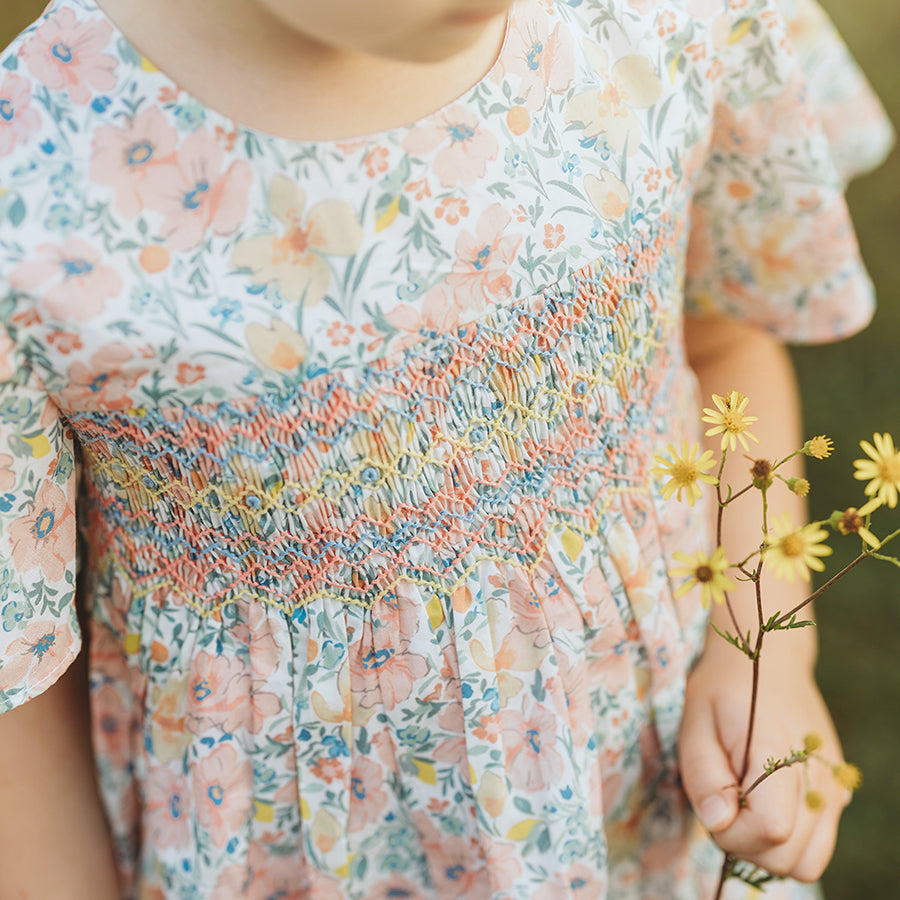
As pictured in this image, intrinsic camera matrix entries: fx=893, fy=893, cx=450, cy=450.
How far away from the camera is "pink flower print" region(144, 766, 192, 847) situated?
690 mm

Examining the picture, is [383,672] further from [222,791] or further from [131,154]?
[131,154]

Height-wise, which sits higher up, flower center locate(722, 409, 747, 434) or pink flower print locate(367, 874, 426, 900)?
flower center locate(722, 409, 747, 434)

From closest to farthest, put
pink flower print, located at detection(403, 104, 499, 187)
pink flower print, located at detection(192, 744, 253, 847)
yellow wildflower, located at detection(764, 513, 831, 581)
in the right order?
yellow wildflower, located at detection(764, 513, 831, 581) → pink flower print, located at detection(403, 104, 499, 187) → pink flower print, located at detection(192, 744, 253, 847)

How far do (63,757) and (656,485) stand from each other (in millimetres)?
512

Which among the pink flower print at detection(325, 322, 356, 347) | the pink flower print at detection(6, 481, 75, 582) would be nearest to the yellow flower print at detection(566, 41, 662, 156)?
the pink flower print at detection(325, 322, 356, 347)

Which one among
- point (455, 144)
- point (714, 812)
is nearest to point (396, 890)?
point (714, 812)

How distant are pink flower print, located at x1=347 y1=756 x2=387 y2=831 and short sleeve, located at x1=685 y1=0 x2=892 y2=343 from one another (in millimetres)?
537

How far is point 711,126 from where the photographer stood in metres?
0.70

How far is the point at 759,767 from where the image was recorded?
2.31ft

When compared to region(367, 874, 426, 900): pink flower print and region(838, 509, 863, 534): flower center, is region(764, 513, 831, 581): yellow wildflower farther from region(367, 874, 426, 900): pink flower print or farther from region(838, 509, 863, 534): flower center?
region(367, 874, 426, 900): pink flower print

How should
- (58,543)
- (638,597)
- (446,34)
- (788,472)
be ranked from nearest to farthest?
(446,34), (58,543), (638,597), (788,472)

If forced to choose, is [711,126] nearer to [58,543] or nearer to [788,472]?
[788,472]

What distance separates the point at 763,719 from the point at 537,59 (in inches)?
21.2

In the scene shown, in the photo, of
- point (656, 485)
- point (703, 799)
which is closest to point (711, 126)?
point (656, 485)
